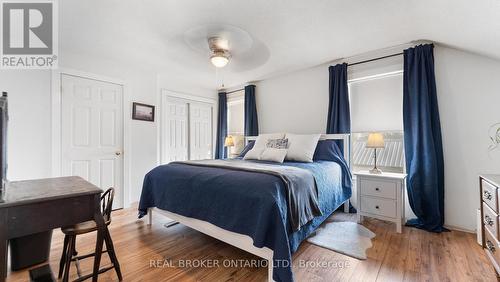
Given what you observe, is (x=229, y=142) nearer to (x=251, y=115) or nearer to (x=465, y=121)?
(x=251, y=115)

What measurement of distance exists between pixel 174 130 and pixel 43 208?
10.5 ft

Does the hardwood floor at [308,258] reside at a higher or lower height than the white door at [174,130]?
lower

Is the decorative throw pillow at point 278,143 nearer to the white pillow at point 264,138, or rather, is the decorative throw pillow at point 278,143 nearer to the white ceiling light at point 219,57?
the white pillow at point 264,138

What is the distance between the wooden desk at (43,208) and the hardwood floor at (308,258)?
1.62 ft

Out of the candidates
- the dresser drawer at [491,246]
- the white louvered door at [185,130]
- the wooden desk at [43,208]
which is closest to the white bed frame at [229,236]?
the wooden desk at [43,208]

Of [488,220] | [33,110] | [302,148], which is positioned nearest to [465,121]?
[488,220]

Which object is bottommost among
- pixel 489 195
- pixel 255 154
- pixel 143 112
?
pixel 489 195

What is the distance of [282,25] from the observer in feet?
7.34

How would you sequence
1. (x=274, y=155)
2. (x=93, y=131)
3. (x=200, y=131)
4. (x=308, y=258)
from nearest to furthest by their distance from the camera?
(x=308, y=258) → (x=274, y=155) → (x=93, y=131) → (x=200, y=131)

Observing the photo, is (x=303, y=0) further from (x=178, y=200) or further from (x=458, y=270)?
(x=458, y=270)

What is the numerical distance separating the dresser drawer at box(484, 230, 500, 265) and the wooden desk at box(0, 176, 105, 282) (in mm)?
2666

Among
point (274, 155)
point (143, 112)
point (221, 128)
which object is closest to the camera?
point (274, 155)

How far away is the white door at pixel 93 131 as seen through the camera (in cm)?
291

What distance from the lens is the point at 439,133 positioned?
2.45 metres
